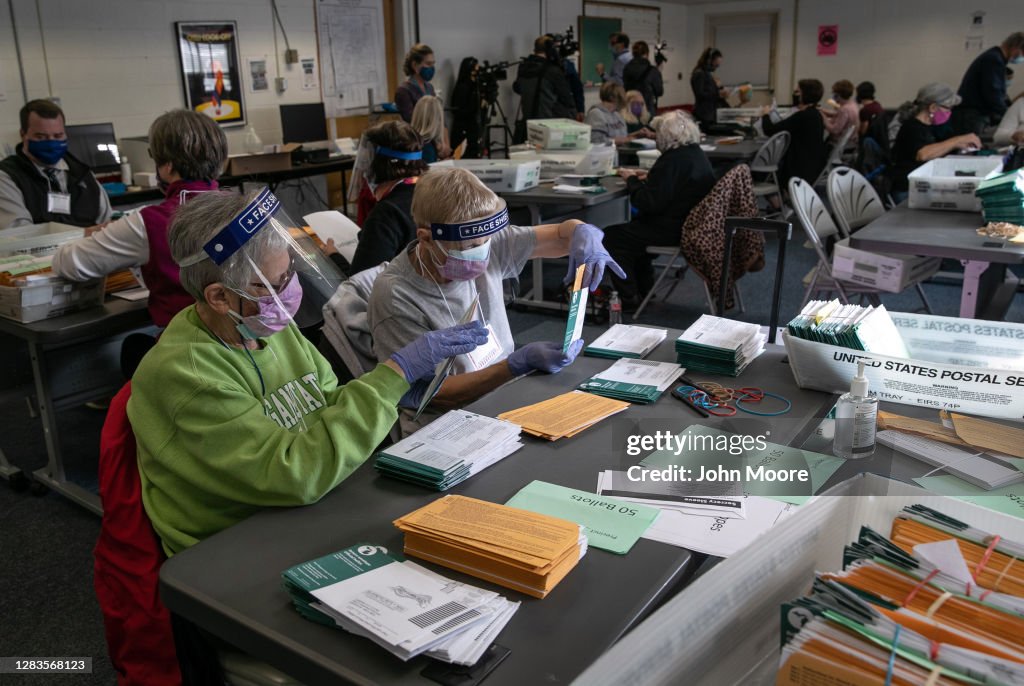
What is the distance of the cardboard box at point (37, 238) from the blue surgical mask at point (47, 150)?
2.64ft

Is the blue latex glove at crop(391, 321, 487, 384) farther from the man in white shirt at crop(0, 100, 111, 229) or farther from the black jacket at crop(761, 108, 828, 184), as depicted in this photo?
the black jacket at crop(761, 108, 828, 184)

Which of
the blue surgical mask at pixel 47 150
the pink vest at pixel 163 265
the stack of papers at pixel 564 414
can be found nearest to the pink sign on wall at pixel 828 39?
the blue surgical mask at pixel 47 150

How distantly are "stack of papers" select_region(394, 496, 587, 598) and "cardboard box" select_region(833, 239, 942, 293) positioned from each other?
3.12 metres

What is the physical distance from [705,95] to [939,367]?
932cm

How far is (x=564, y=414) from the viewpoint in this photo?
179 cm

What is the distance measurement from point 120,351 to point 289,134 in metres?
4.78

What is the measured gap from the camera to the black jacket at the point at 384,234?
10.2ft

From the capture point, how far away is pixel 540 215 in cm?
527

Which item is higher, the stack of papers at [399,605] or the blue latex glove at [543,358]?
the blue latex glove at [543,358]

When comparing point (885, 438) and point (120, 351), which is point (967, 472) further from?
point (120, 351)

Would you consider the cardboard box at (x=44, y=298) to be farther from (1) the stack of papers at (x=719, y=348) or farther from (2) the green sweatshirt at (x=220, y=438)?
(1) the stack of papers at (x=719, y=348)

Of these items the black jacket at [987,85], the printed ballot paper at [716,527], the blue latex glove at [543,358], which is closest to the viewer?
the printed ballot paper at [716,527]

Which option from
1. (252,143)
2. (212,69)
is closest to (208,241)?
(252,143)

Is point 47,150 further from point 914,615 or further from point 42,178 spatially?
point 914,615
